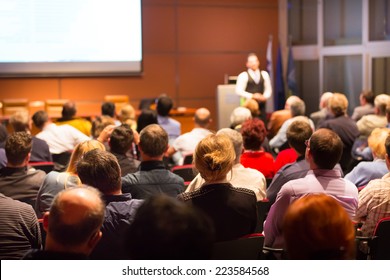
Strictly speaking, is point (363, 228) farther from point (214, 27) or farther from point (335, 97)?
point (214, 27)

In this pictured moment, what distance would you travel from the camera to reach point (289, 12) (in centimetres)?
1259

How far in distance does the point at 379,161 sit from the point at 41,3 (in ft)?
24.5

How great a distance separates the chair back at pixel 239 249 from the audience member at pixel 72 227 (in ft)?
2.31

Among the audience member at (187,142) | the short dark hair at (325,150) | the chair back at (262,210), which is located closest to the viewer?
the short dark hair at (325,150)

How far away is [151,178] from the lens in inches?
168

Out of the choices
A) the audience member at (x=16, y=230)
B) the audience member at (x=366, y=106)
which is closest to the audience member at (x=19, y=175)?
the audience member at (x=16, y=230)

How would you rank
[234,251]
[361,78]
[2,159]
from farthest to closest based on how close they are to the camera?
[361,78]
[2,159]
[234,251]

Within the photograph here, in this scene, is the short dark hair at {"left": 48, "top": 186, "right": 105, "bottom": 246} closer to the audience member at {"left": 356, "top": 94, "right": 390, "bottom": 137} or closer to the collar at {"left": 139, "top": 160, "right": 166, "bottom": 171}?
the collar at {"left": 139, "top": 160, "right": 166, "bottom": 171}

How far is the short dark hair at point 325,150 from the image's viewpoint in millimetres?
3936

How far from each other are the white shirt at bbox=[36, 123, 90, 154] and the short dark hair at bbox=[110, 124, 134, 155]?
2040mm

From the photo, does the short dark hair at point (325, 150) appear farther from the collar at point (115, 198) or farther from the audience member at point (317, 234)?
the audience member at point (317, 234)

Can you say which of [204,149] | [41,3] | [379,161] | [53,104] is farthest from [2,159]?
[41,3]

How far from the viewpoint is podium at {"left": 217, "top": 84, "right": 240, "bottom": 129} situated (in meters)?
10.5

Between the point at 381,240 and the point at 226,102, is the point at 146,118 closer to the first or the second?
the point at 226,102
